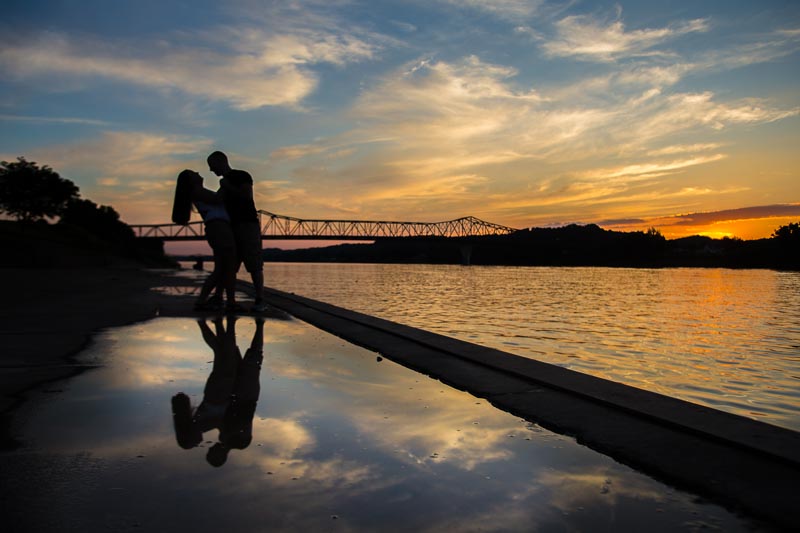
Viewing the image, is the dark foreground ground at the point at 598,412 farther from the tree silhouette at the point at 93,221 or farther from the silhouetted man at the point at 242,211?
the tree silhouette at the point at 93,221

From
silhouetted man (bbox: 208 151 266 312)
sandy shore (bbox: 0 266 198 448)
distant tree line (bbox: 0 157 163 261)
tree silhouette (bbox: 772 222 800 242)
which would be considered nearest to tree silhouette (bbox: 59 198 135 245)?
distant tree line (bbox: 0 157 163 261)

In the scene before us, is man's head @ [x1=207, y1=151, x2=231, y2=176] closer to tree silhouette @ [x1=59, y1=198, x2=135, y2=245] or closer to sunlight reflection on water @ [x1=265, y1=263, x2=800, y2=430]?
sunlight reflection on water @ [x1=265, y1=263, x2=800, y2=430]

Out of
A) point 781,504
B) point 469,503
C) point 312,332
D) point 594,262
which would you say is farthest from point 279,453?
point 594,262

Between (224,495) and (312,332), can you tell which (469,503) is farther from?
(312,332)

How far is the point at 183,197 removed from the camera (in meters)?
10.0

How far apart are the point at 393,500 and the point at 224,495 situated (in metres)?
0.72

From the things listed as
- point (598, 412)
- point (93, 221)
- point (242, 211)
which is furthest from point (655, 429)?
point (93, 221)

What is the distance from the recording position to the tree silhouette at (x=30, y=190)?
56812mm

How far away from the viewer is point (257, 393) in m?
4.39

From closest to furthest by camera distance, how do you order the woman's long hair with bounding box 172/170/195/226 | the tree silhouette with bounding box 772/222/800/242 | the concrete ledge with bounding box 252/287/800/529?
the concrete ledge with bounding box 252/287/800/529, the woman's long hair with bounding box 172/170/195/226, the tree silhouette with bounding box 772/222/800/242

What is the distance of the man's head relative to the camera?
10.2m

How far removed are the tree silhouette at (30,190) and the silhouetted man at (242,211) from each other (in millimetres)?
58348

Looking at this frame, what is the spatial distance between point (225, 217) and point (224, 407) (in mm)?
6955

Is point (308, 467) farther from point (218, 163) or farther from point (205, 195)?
point (218, 163)
